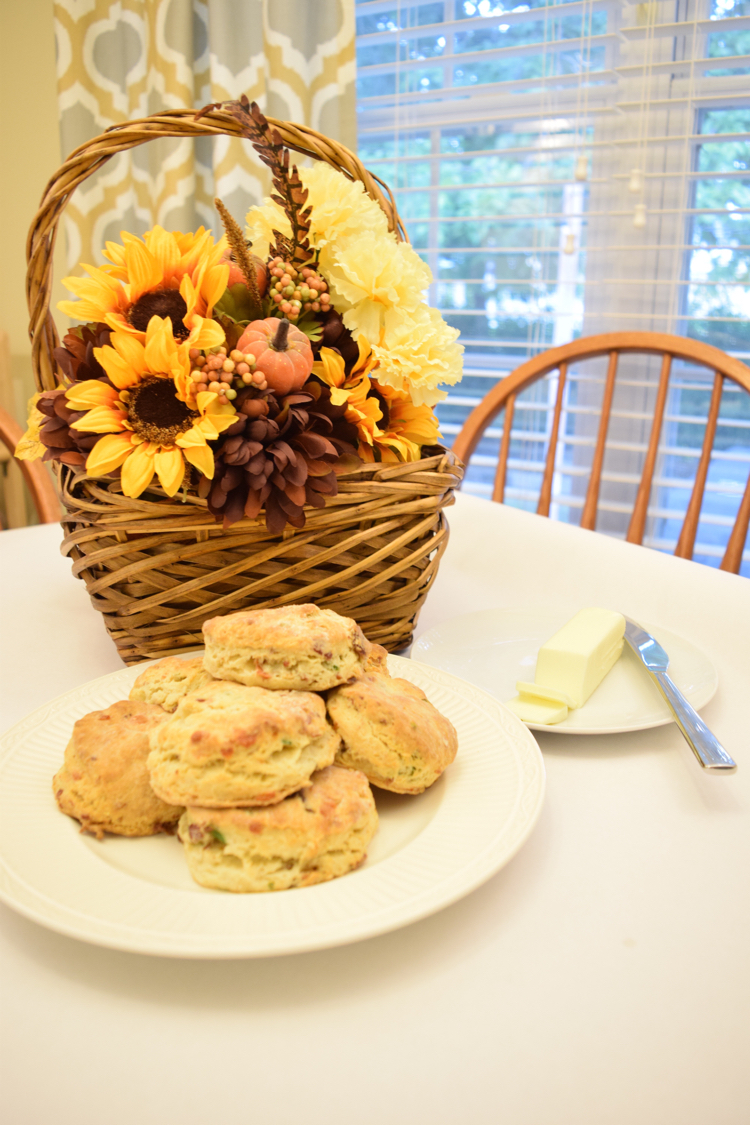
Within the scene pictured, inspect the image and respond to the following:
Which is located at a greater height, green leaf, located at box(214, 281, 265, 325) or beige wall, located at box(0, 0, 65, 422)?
beige wall, located at box(0, 0, 65, 422)

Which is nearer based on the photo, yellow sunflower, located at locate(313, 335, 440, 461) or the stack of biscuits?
the stack of biscuits

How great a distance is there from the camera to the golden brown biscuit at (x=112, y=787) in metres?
0.47

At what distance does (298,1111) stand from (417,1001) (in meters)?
0.08

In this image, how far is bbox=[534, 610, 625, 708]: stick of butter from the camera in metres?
0.64

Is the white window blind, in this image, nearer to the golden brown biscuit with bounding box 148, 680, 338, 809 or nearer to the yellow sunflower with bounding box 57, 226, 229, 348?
the yellow sunflower with bounding box 57, 226, 229, 348

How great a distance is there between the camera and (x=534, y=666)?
728 millimetres

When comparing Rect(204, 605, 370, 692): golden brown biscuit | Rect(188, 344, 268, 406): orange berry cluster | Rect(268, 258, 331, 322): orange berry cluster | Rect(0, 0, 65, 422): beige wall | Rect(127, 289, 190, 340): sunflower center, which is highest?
Rect(0, 0, 65, 422): beige wall

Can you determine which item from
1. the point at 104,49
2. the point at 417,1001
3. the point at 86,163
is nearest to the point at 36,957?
the point at 417,1001

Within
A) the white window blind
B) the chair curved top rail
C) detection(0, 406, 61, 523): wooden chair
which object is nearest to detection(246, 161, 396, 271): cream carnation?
the chair curved top rail

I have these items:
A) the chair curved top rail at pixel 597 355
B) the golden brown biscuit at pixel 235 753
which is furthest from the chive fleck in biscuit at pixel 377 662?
the chair curved top rail at pixel 597 355

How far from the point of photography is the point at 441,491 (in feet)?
2.30

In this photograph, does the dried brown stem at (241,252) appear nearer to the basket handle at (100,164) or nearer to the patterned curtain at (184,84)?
the basket handle at (100,164)

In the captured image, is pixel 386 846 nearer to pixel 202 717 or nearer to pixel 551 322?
pixel 202 717

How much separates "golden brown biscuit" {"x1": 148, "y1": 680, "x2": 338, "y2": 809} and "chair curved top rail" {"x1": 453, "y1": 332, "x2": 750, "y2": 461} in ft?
3.12
